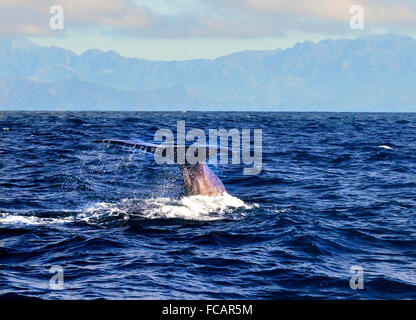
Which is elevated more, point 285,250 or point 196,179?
point 196,179

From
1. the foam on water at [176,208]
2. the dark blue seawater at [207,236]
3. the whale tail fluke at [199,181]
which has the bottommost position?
the dark blue seawater at [207,236]

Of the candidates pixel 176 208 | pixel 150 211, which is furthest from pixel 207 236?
pixel 150 211

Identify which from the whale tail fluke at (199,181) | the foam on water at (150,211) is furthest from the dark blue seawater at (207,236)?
the whale tail fluke at (199,181)

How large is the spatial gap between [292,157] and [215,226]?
1720cm

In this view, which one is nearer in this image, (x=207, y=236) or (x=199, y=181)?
(x=207, y=236)

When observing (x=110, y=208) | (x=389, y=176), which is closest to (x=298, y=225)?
(x=110, y=208)

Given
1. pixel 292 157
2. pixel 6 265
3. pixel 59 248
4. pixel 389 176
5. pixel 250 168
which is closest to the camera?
pixel 6 265

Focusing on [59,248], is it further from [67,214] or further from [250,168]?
[250,168]

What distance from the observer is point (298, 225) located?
13117 millimetres

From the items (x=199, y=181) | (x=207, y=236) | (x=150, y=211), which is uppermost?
(x=199, y=181)

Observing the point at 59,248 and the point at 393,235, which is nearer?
the point at 59,248

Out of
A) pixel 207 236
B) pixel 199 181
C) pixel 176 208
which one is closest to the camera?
pixel 207 236

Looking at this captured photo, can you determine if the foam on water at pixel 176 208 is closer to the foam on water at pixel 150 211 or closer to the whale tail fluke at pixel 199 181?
the foam on water at pixel 150 211

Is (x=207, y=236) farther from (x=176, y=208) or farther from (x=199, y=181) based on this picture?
(x=199, y=181)
